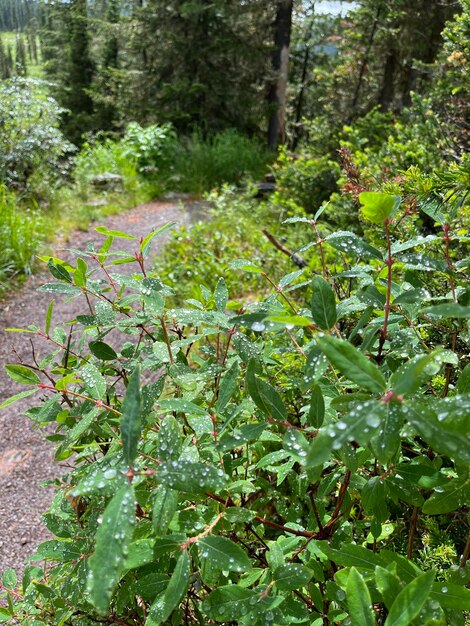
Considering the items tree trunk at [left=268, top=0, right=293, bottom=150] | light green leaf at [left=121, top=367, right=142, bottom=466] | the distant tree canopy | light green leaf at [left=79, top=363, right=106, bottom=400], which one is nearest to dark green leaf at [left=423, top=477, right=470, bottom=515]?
light green leaf at [left=121, top=367, right=142, bottom=466]

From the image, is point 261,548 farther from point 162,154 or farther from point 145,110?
point 145,110

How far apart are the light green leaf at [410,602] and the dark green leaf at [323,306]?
37cm

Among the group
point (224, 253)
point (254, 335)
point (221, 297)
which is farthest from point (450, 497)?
point (224, 253)

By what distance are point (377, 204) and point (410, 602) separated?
1.72ft

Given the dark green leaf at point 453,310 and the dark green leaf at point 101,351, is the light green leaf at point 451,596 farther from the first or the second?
the dark green leaf at point 101,351

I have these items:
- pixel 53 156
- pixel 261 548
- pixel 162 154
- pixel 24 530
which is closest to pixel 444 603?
pixel 261 548

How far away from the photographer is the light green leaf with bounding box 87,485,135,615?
1.73 feet

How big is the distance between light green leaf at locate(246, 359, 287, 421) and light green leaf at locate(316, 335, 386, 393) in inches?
9.1

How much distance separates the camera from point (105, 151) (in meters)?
9.32

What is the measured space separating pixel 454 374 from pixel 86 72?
17030mm

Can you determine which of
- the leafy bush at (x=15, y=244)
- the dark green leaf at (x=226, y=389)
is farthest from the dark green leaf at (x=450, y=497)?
the leafy bush at (x=15, y=244)

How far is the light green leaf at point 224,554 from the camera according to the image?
678 millimetres

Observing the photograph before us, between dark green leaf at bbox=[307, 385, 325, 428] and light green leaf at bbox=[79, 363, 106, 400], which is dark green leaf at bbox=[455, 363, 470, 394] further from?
light green leaf at bbox=[79, 363, 106, 400]

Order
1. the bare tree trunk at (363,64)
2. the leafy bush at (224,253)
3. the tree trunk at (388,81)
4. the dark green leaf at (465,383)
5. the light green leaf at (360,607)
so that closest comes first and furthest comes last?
1. the light green leaf at (360,607)
2. the dark green leaf at (465,383)
3. the leafy bush at (224,253)
4. the bare tree trunk at (363,64)
5. the tree trunk at (388,81)
